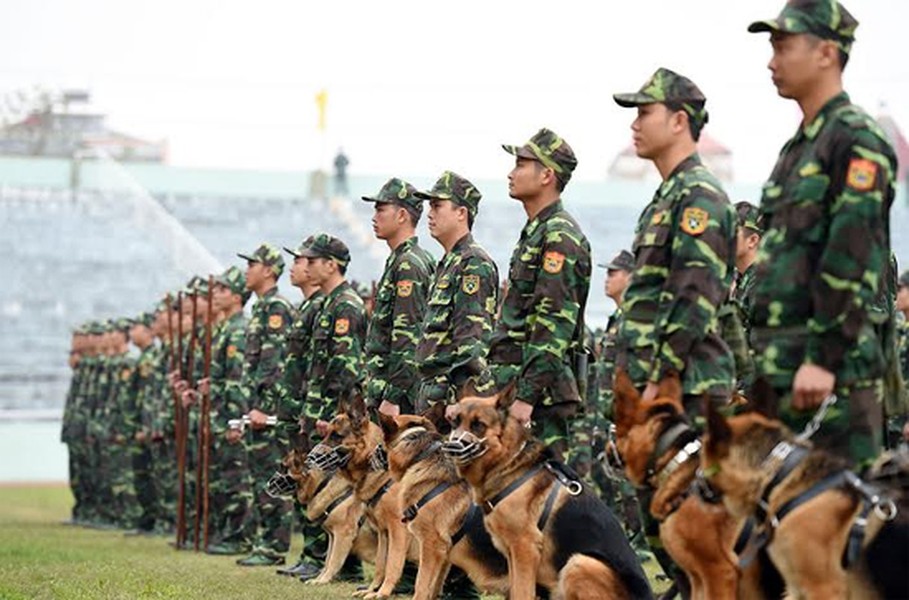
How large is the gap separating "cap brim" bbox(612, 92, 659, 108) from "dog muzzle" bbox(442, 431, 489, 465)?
194 cm

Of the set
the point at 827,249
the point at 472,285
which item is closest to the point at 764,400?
the point at 827,249

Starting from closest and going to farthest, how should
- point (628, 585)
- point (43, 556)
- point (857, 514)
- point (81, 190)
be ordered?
point (857, 514)
point (628, 585)
point (43, 556)
point (81, 190)

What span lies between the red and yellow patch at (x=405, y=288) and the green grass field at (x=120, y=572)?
1832mm

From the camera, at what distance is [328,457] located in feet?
39.1

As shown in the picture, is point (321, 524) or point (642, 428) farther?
point (321, 524)

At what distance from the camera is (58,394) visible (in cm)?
3825

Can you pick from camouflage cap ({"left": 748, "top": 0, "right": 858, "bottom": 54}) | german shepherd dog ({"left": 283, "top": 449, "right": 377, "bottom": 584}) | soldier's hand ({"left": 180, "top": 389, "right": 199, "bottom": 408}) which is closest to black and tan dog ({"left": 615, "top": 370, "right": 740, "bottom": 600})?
camouflage cap ({"left": 748, "top": 0, "right": 858, "bottom": 54})

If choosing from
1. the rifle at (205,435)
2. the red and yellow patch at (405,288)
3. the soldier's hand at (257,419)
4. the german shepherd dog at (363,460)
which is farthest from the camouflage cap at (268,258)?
the red and yellow patch at (405,288)

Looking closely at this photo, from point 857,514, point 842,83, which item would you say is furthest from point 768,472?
point 842,83

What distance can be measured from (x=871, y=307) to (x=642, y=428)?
Answer: 99 cm

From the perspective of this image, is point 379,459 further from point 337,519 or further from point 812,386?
point 812,386

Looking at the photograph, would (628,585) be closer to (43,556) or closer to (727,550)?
(727,550)

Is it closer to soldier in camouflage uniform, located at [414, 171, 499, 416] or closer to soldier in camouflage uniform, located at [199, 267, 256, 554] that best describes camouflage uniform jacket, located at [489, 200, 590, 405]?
soldier in camouflage uniform, located at [414, 171, 499, 416]

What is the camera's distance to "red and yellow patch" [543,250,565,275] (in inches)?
342
